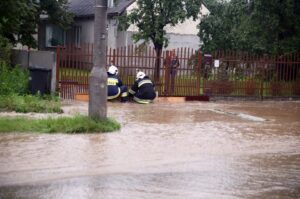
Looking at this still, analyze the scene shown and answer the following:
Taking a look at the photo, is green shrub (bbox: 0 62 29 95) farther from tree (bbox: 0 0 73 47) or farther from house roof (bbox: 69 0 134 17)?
house roof (bbox: 69 0 134 17)

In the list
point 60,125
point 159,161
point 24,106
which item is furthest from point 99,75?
point 159,161

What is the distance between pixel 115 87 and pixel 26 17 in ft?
32.2

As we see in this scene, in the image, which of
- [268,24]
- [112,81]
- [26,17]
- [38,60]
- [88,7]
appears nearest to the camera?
[112,81]

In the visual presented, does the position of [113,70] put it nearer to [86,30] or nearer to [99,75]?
[99,75]

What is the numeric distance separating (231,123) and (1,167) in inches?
291

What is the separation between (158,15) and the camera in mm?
28688

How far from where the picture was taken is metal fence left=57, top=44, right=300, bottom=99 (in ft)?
64.1

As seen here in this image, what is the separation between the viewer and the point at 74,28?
130 ft

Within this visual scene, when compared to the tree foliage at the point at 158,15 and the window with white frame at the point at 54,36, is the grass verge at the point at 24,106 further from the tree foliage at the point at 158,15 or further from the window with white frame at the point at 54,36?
the window with white frame at the point at 54,36

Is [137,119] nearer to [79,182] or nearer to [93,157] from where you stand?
[93,157]

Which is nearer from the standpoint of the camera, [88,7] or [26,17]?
[26,17]

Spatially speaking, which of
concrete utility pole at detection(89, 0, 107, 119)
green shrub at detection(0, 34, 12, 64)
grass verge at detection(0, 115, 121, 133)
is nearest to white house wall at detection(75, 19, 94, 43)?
green shrub at detection(0, 34, 12, 64)

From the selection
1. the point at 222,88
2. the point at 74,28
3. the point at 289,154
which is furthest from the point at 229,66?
the point at 74,28

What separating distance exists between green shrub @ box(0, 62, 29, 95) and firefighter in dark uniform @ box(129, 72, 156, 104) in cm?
354
